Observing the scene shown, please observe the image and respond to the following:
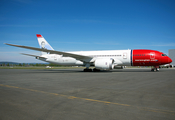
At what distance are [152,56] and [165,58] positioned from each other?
2.15 m

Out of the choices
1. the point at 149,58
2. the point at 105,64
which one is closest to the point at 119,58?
the point at 105,64

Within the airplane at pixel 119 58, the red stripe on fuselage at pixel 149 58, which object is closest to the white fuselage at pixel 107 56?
the airplane at pixel 119 58

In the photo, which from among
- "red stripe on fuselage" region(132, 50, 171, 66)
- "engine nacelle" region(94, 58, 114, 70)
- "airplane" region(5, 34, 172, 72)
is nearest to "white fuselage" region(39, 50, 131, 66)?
"airplane" region(5, 34, 172, 72)

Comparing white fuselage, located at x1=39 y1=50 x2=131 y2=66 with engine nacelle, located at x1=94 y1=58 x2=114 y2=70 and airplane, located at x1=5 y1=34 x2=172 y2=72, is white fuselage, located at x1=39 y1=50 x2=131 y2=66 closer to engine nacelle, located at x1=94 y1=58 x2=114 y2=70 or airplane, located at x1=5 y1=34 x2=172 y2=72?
airplane, located at x1=5 y1=34 x2=172 y2=72

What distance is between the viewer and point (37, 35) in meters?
30.1

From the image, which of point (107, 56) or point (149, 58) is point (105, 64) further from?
point (149, 58)

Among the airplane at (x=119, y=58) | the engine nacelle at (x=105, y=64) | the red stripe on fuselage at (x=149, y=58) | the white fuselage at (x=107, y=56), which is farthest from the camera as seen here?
the white fuselage at (x=107, y=56)

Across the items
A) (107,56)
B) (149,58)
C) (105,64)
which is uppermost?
(107,56)

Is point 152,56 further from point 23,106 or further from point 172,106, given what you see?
point 23,106

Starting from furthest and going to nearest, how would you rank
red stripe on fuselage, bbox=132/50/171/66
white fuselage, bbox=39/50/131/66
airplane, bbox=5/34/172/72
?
1. white fuselage, bbox=39/50/131/66
2. red stripe on fuselage, bbox=132/50/171/66
3. airplane, bbox=5/34/172/72

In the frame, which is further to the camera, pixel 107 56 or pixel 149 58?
pixel 107 56

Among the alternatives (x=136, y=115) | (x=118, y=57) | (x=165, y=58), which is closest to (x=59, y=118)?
(x=136, y=115)

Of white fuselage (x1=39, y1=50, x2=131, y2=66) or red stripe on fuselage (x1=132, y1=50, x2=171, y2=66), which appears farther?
white fuselage (x1=39, y1=50, x2=131, y2=66)

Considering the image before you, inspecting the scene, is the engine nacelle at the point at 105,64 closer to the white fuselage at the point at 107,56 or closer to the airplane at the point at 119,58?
the airplane at the point at 119,58
